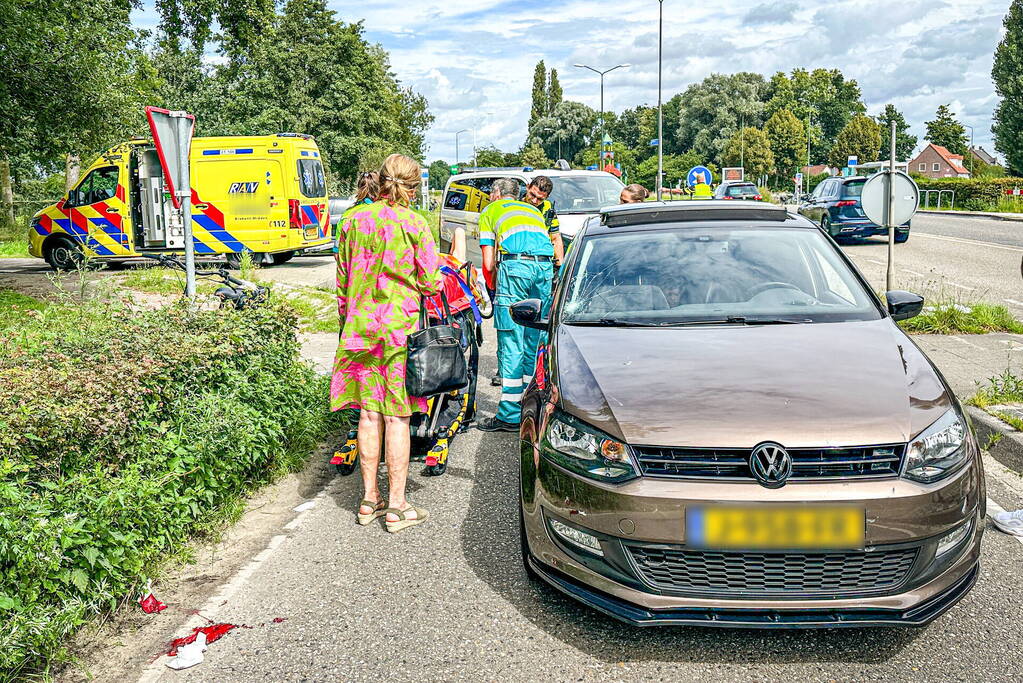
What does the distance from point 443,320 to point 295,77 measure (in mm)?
44637

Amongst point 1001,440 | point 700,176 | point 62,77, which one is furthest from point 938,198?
point 1001,440

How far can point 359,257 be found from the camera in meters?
4.74

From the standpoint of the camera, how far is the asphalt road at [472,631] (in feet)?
11.1

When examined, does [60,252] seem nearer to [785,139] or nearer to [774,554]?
[774,554]

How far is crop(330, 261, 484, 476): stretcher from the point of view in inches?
228

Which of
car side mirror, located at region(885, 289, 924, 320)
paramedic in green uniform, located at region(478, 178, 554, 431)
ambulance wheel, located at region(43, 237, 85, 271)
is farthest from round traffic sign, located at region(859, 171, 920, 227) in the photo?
ambulance wheel, located at region(43, 237, 85, 271)

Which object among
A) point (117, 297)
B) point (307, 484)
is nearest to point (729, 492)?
point (307, 484)

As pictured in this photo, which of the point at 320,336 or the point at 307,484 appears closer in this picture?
the point at 307,484

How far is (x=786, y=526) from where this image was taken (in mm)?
3199

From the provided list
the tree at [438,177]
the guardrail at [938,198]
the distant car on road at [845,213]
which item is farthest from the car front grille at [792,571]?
the tree at [438,177]

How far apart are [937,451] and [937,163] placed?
437 feet

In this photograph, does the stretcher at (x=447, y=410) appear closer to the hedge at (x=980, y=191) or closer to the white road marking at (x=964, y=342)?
the white road marking at (x=964, y=342)

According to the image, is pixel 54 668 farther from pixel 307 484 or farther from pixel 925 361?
pixel 925 361

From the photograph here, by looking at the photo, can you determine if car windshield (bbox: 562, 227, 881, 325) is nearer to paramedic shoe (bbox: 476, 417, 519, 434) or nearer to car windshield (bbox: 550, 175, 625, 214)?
paramedic shoe (bbox: 476, 417, 519, 434)
